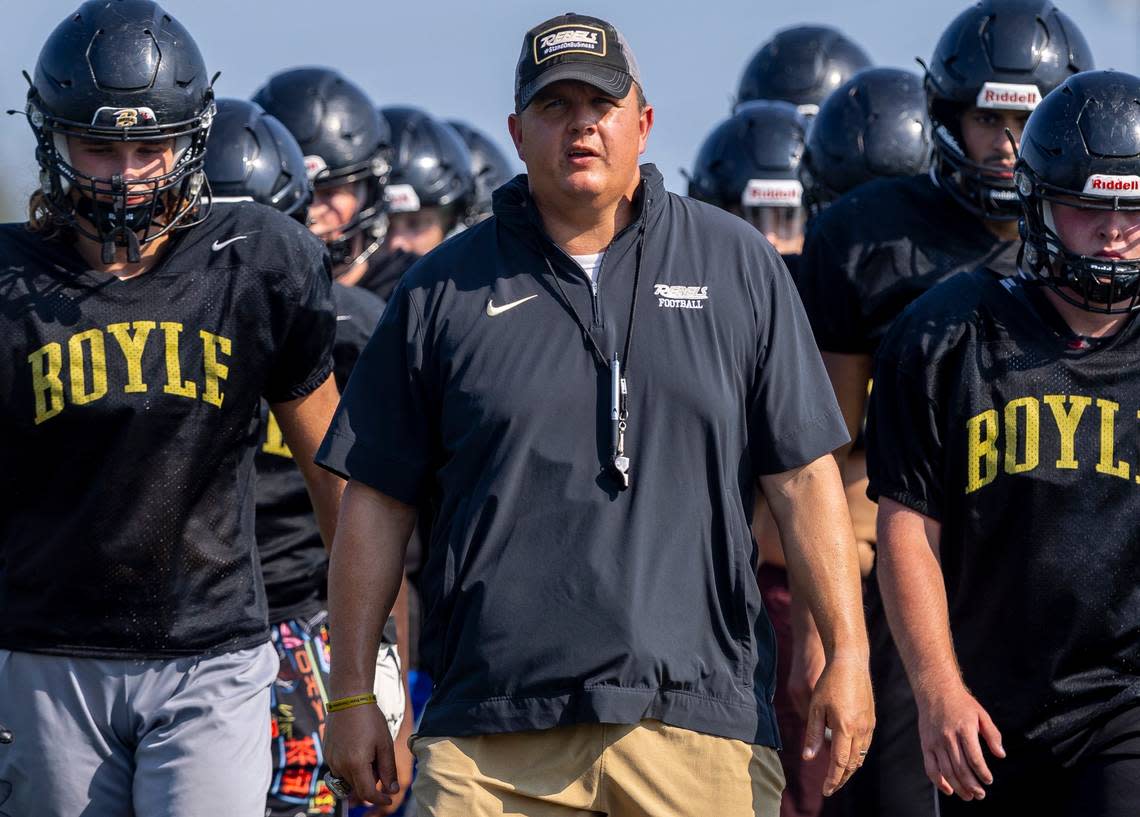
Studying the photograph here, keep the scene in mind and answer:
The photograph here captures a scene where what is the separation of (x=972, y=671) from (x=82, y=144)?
2.52 metres

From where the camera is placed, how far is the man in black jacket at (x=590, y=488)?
416cm

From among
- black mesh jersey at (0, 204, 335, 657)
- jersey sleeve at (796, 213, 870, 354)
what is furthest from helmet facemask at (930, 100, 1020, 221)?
black mesh jersey at (0, 204, 335, 657)

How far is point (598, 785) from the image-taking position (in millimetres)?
4168

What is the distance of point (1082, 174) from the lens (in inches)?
193

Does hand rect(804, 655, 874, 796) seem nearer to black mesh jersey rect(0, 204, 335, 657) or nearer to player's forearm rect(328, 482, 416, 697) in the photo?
player's forearm rect(328, 482, 416, 697)

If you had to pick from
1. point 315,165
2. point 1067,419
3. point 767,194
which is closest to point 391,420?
point 1067,419

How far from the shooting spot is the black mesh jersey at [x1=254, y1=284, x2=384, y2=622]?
6.17 meters

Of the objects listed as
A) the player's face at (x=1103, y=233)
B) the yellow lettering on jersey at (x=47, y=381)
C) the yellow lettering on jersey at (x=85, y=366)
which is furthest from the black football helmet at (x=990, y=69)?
the yellow lettering on jersey at (x=47, y=381)

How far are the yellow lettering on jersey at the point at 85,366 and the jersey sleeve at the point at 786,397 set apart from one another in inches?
61.1

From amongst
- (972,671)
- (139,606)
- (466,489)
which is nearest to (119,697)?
(139,606)

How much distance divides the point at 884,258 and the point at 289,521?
196 centimetres

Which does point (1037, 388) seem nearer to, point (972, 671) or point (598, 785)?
point (972, 671)

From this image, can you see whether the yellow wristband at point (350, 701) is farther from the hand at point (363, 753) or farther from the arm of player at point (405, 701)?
the arm of player at point (405, 701)

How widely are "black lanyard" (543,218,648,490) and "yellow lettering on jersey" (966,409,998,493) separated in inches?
39.0
